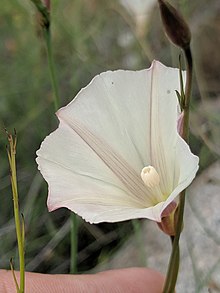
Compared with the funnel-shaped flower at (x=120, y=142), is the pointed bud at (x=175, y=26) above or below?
above

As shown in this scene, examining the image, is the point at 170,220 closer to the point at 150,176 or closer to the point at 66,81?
the point at 150,176

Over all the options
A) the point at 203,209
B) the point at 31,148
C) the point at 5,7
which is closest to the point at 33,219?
the point at 31,148

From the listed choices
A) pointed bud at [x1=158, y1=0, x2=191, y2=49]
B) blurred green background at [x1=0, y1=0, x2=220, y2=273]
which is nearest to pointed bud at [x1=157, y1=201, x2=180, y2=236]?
pointed bud at [x1=158, y1=0, x2=191, y2=49]

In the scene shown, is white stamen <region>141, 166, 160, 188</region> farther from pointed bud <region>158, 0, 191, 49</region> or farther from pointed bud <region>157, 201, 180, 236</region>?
pointed bud <region>158, 0, 191, 49</region>

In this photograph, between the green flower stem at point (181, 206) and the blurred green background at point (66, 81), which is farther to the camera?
the blurred green background at point (66, 81)

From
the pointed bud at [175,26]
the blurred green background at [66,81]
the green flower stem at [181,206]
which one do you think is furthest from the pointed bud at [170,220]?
the blurred green background at [66,81]

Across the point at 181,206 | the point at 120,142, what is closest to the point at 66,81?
the point at 120,142

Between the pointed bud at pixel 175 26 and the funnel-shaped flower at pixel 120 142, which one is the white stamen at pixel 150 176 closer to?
the funnel-shaped flower at pixel 120 142

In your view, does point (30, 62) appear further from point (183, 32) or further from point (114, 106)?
point (183, 32)
